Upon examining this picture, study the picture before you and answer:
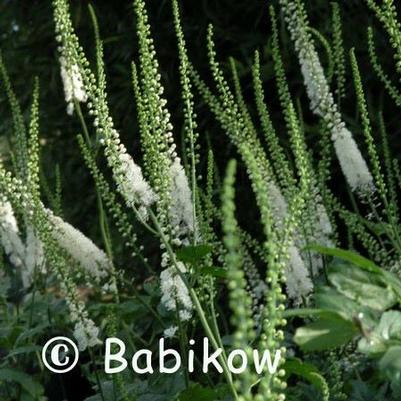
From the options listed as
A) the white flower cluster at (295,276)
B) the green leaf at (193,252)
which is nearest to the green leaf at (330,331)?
the green leaf at (193,252)

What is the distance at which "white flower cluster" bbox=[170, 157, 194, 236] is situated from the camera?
241cm

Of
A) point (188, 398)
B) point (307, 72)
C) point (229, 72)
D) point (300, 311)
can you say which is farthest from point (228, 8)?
point (300, 311)

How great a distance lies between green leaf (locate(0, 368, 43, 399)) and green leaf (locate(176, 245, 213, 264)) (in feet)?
3.03

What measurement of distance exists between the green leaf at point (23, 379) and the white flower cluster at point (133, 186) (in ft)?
2.38

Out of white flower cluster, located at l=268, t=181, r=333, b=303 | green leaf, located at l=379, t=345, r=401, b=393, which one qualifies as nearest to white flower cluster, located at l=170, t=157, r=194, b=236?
white flower cluster, located at l=268, t=181, r=333, b=303

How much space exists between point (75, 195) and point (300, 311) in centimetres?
449

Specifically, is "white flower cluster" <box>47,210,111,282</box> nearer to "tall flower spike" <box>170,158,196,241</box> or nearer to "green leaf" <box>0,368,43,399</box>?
"tall flower spike" <box>170,158,196,241</box>

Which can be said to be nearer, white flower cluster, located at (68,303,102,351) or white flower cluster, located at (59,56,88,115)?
white flower cluster, located at (68,303,102,351)

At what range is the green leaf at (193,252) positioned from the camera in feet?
6.31

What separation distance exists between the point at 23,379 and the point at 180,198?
74 cm

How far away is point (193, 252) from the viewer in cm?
195

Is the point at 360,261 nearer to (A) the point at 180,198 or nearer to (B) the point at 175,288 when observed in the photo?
(B) the point at 175,288

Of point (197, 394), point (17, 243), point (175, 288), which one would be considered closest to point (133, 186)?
point (175, 288)

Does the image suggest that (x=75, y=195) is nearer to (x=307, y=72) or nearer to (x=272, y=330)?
(x=307, y=72)
